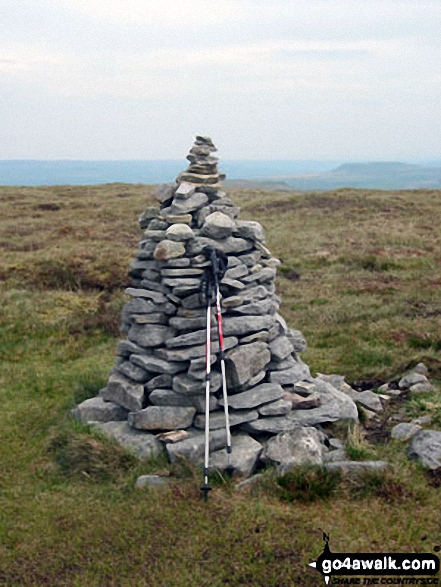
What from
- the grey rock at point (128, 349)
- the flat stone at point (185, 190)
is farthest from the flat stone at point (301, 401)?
the flat stone at point (185, 190)

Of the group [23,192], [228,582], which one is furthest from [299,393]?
[23,192]

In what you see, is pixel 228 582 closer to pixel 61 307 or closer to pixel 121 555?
pixel 121 555

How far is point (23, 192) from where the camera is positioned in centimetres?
6119

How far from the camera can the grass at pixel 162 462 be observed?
7137 millimetres

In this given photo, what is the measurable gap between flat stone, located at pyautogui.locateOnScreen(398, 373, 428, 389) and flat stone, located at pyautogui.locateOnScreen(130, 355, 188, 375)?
4866 mm

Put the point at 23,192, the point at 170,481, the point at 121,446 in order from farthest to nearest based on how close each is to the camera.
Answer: the point at 23,192
the point at 121,446
the point at 170,481

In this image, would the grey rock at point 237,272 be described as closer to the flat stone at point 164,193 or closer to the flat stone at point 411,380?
the flat stone at point 164,193

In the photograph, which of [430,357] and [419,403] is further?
[430,357]

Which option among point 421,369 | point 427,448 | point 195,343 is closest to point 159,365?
point 195,343

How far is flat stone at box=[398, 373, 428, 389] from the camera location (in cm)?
1264

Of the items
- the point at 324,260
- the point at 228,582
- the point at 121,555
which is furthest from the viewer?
the point at 324,260

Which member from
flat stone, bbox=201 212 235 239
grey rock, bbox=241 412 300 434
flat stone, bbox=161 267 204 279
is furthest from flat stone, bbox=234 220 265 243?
grey rock, bbox=241 412 300 434

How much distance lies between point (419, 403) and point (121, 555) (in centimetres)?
635

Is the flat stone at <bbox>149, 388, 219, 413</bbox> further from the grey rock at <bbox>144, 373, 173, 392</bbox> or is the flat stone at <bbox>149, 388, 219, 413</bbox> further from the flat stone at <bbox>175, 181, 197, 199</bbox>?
the flat stone at <bbox>175, 181, 197, 199</bbox>
